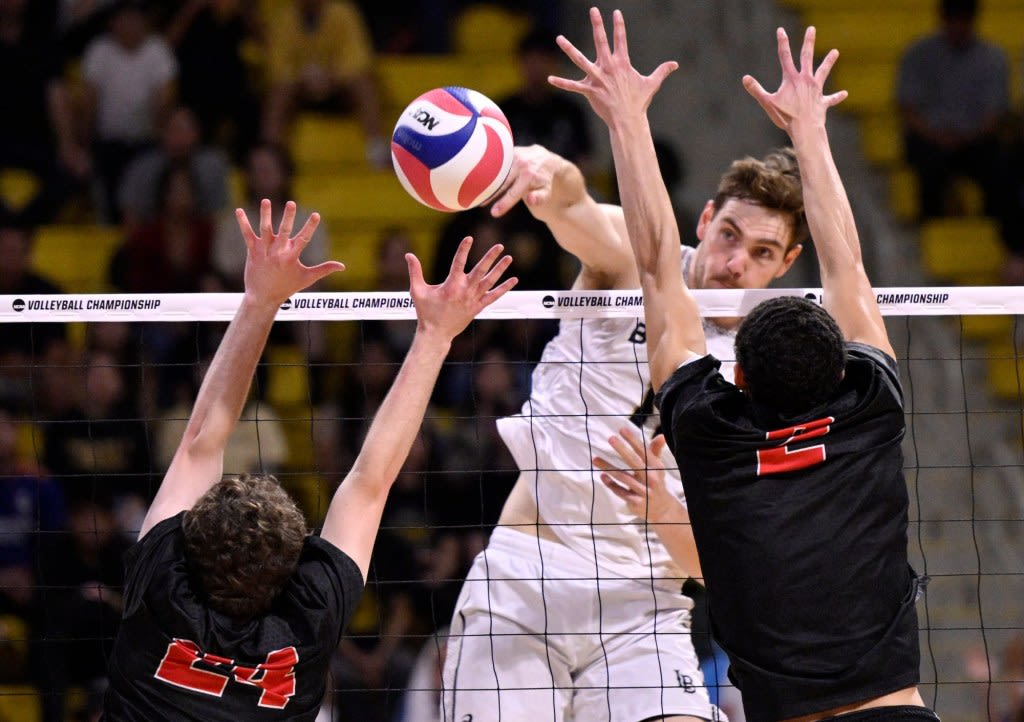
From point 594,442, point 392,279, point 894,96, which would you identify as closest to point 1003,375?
point 894,96

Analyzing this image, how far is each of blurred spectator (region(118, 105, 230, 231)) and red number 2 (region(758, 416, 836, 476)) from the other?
7.19m

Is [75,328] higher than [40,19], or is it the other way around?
[40,19]

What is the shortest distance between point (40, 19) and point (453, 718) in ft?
25.3

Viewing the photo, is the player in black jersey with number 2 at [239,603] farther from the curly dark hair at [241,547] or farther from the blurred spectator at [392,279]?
the blurred spectator at [392,279]

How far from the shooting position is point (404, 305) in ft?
16.2

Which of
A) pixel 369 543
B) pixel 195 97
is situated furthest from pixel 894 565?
pixel 195 97

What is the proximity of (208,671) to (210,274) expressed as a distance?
254 inches

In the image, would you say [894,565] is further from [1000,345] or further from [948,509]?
[1000,345]

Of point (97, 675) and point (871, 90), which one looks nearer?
point (97, 675)

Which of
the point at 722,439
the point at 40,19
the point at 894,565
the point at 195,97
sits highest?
the point at 40,19

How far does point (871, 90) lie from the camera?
11234mm

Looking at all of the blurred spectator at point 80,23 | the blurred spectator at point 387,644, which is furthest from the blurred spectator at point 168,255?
the blurred spectator at point 387,644

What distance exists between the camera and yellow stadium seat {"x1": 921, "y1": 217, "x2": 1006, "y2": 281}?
34.4 feet

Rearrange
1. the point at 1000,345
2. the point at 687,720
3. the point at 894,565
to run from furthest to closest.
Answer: the point at 1000,345 → the point at 687,720 → the point at 894,565
